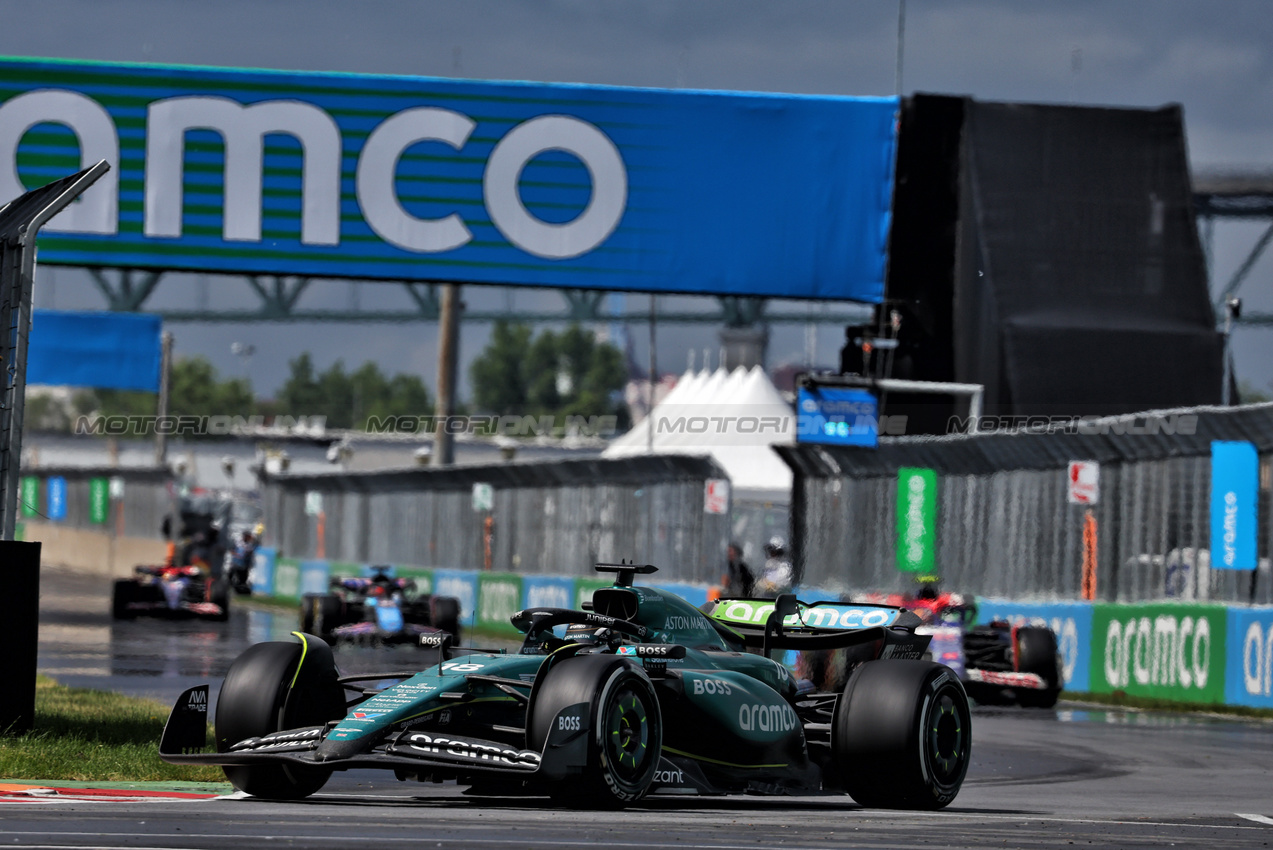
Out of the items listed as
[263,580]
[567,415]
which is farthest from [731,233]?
[567,415]

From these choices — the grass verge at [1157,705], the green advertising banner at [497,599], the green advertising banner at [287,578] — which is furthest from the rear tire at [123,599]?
A: the grass verge at [1157,705]

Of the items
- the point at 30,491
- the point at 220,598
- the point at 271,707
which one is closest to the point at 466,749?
the point at 271,707

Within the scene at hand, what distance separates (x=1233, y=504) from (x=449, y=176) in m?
7.99

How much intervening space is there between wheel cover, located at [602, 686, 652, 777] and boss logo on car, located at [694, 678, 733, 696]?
2.08 feet

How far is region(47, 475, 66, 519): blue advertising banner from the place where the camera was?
250 feet

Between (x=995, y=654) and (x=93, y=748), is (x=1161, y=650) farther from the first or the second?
(x=93, y=748)

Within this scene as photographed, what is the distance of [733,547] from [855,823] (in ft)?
60.3

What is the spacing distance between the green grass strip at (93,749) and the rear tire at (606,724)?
2400 millimetres

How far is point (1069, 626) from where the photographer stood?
2191cm

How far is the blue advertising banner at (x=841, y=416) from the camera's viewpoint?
25578mm

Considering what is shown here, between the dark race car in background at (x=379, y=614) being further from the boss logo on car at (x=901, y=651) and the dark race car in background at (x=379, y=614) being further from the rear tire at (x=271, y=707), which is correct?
the rear tire at (x=271, y=707)

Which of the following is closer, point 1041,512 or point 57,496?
point 1041,512

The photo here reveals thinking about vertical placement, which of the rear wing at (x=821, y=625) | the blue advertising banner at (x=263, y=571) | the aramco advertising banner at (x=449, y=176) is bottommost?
the blue advertising banner at (x=263, y=571)

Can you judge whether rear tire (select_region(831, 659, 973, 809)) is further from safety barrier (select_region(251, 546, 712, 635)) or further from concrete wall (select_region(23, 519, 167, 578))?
concrete wall (select_region(23, 519, 167, 578))
